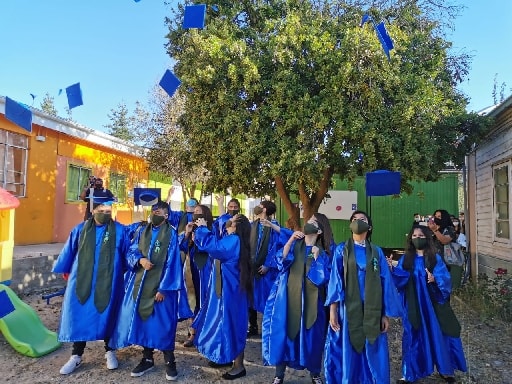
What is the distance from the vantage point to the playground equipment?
16.4 feet

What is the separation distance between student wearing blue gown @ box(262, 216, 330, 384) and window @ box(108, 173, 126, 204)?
1275 centimetres

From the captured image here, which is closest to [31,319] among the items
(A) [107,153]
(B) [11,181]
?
(B) [11,181]

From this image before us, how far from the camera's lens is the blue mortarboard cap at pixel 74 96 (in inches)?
311

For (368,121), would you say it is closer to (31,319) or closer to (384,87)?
(384,87)

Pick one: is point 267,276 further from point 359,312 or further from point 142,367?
point 359,312

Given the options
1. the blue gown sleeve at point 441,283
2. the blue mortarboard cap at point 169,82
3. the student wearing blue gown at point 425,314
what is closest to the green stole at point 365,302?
the student wearing blue gown at point 425,314

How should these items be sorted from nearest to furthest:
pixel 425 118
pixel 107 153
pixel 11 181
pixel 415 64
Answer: pixel 425 118 → pixel 415 64 → pixel 11 181 → pixel 107 153

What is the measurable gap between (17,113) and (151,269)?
4.75 metres

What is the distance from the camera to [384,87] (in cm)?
932

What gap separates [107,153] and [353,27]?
31.1ft

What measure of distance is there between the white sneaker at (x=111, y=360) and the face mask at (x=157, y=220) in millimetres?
1390

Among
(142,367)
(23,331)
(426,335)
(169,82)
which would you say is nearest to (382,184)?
(426,335)

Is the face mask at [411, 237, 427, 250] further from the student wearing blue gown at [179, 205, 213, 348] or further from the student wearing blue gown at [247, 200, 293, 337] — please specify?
the student wearing blue gown at [179, 205, 213, 348]

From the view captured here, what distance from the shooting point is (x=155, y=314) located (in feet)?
14.2
